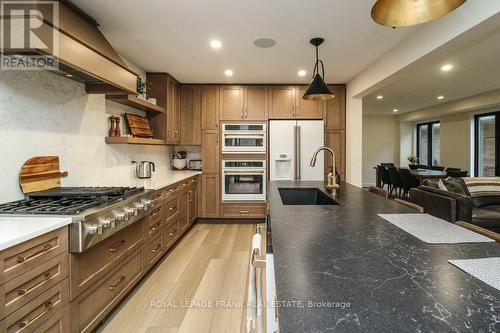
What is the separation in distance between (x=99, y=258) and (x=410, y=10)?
2308mm

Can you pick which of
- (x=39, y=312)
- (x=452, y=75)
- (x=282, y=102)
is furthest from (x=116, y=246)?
(x=452, y=75)

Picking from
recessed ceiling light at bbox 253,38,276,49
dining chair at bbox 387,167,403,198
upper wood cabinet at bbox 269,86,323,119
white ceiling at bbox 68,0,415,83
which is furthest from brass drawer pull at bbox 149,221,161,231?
dining chair at bbox 387,167,403,198

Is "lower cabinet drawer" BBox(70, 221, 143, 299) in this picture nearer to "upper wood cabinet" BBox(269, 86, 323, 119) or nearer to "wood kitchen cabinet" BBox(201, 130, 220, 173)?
Answer: "wood kitchen cabinet" BBox(201, 130, 220, 173)

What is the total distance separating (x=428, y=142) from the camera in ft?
28.8

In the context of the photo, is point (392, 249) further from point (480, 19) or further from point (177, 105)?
point (177, 105)

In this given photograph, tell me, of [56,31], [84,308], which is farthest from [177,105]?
[84,308]

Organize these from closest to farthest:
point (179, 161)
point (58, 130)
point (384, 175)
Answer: point (58, 130), point (179, 161), point (384, 175)

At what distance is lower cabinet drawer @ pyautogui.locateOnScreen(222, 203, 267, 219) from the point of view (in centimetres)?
461

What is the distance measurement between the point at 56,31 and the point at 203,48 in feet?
5.46

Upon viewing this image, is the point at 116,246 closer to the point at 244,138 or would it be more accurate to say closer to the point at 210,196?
the point at 210,196

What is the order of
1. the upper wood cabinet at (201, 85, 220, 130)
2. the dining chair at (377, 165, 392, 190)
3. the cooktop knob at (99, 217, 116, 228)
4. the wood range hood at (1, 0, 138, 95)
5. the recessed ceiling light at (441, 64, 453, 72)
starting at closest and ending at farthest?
the wood range hood at (1, 0, 138, 95) < the cooktop knob at (99, 217, 116, 228) < the recessed ceiling light at (441, 64, 453, 72) < the upper wood cabinet at (201, 85, 220, 130) < the dining chair at (377, 165, 392, 190)

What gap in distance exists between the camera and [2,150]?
5.85ft

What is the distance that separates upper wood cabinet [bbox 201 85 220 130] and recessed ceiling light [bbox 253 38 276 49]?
5.75 ft

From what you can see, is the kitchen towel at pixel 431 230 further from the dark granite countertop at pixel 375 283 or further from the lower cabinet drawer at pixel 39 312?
the lower cabinet drawer at pixel 39 312
